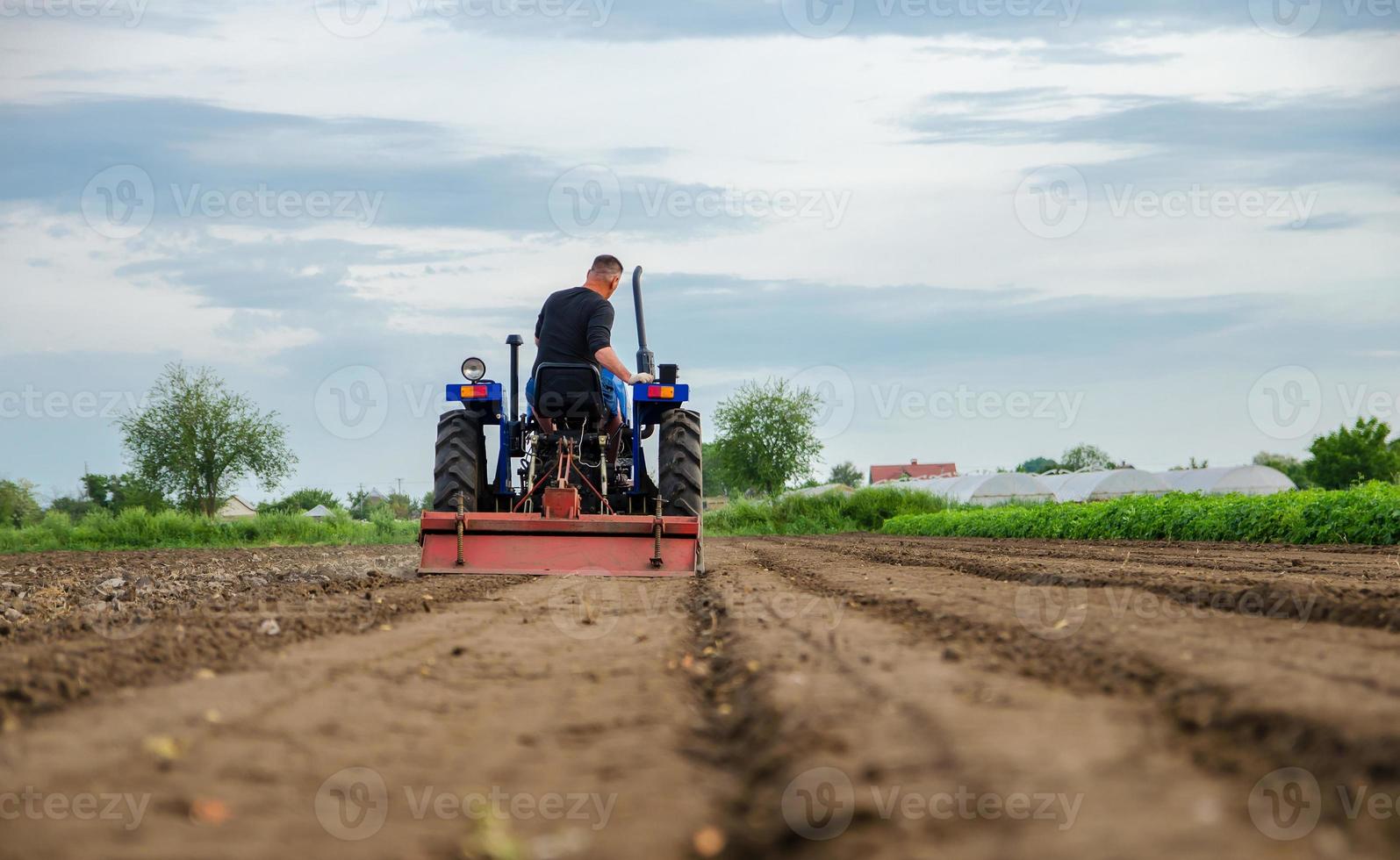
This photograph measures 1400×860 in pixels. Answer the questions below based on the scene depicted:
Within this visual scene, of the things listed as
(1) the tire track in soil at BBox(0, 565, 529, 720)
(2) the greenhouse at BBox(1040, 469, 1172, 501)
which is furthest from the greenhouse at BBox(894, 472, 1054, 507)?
(1) the tire track in soil at BBox(0, 565, 529, 720)

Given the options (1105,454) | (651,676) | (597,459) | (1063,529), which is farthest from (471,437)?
(1105,454)

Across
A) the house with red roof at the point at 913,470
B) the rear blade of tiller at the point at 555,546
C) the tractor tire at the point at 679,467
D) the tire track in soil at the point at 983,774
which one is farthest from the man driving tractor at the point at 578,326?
the house with red roof at the point at 913,470

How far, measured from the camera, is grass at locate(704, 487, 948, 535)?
125ft

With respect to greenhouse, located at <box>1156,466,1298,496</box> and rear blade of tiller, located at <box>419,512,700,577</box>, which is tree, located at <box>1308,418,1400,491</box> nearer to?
greenhouse, located at <box>1156,466,1298,496</box>

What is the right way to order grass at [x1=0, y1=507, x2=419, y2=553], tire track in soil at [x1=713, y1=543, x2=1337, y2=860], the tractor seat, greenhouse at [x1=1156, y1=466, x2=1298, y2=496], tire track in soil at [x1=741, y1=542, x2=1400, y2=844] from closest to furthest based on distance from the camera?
tire track in soil at [x1=713, y1=543, x2=1337, y2=860] → tire track in soil at [x1=741, y1=542, x2=1400, y2=844] → the tractor seat → grass at [x1=0, y1=507, x2=419, y2=553] → greenhouse at [x1=1156, y1=466, x2=1298, y2=496]

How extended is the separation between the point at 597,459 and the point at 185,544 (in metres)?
22.7

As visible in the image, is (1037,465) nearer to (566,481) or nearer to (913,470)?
(913,470)

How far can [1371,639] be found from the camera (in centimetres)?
453

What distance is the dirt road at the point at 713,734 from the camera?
7.71 ft

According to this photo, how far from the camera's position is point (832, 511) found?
3828cm

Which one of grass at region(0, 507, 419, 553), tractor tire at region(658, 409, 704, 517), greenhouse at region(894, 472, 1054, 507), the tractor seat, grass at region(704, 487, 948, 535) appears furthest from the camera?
greenhouse at region(894, 472, 1054, 507)

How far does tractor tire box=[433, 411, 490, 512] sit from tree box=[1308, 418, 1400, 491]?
153 ft

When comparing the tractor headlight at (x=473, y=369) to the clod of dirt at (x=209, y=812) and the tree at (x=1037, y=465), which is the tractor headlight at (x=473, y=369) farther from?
the tree at (x=1037, y=465)

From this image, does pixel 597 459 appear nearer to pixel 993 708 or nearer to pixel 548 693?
pixel 548 693
